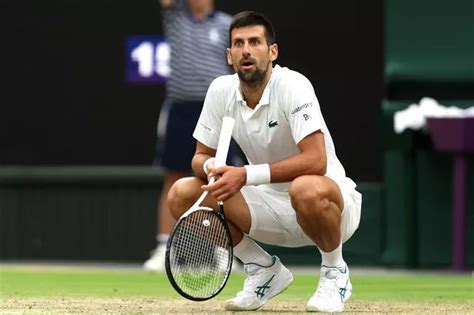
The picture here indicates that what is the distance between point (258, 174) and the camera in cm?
644

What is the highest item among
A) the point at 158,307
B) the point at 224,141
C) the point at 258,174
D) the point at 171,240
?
the point at 224,141

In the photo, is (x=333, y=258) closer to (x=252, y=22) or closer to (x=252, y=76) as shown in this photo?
(x=252, y=76)

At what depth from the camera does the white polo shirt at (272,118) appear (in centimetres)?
654

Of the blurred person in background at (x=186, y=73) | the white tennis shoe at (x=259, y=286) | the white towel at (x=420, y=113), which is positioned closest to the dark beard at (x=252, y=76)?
the white tennis shoe at (x=259, y=286)

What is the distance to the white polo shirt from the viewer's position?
6.54 meters

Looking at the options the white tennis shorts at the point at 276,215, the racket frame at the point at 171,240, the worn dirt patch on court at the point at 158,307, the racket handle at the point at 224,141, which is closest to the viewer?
the racket frame at the point at 171,240

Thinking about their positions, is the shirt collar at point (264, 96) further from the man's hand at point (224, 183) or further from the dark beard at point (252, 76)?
the man's hand at point (224, 183)

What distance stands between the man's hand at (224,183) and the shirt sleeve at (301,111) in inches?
14.0

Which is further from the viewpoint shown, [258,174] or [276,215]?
[276,215]

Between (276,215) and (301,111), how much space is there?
1.86 ft

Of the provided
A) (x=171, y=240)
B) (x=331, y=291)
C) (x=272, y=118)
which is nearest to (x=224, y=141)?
(x=272, y=118)

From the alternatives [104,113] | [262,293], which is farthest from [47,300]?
[104,113]

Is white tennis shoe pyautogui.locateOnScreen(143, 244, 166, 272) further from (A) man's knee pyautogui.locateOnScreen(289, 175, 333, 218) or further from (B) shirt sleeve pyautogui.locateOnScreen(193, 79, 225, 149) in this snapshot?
(A) man's knee pyautogui.locateOnScreen(289, 175, 333, 218)

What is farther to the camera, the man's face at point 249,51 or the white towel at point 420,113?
the white towel at point 420,113
